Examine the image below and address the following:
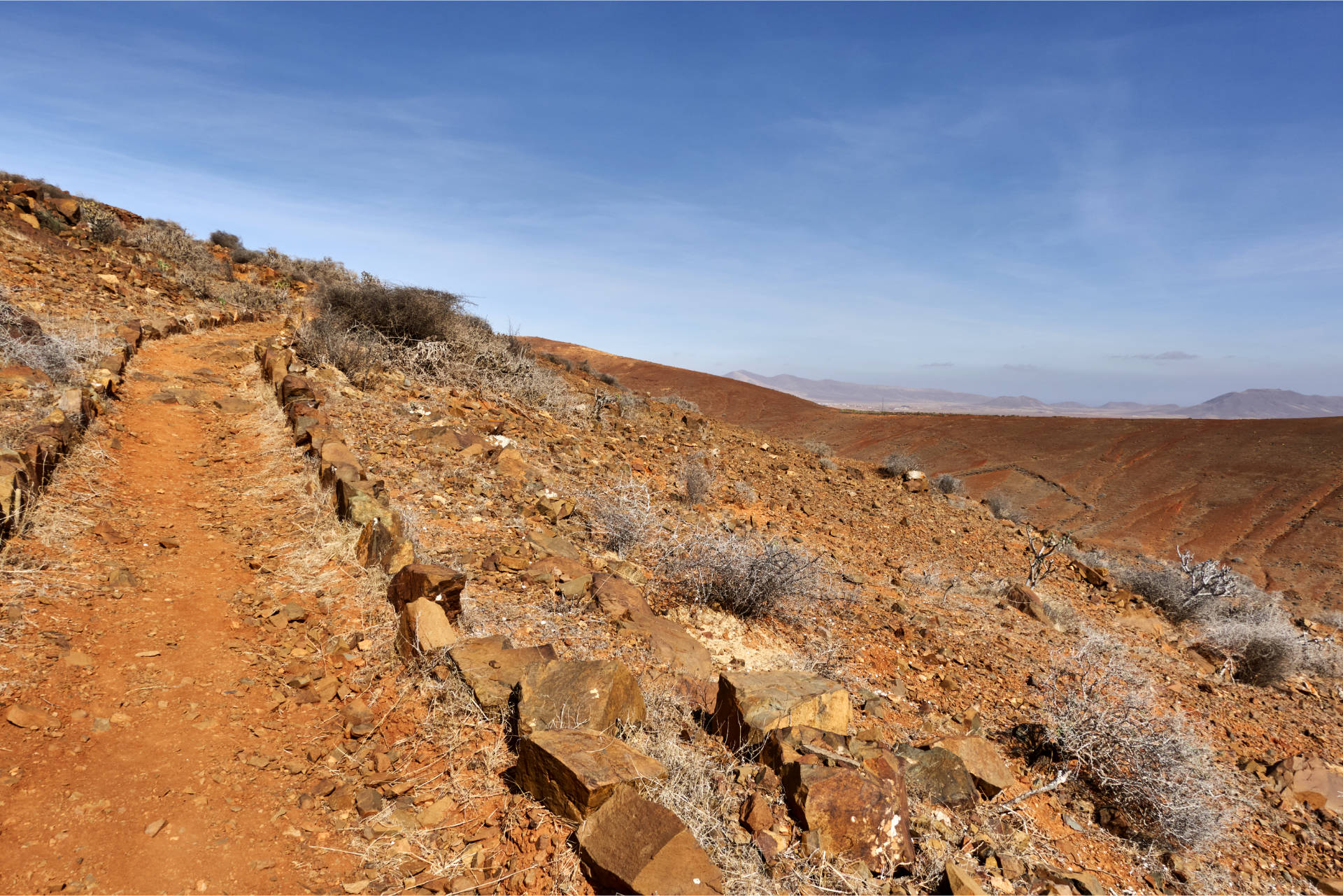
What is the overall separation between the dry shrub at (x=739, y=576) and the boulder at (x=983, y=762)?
163cm

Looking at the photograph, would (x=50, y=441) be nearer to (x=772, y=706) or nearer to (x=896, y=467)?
(x=772, y=706)

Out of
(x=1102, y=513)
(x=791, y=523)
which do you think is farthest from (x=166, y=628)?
(x=1102, y=513)

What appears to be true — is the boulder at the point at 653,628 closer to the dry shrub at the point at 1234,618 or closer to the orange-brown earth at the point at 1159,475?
the dry shrub at the point at 1234,618

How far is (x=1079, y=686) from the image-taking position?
4410mm

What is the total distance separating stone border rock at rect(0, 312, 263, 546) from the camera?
394 cm

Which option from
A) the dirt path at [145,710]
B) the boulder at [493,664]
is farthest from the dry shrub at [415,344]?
the boulder at [493,664]

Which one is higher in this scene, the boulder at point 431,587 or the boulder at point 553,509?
the boulder at point 553,509

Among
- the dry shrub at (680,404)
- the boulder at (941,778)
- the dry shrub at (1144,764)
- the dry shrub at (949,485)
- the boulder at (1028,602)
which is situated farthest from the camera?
the dry shrub at (680,404)

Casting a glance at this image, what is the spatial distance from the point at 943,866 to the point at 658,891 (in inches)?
50.3

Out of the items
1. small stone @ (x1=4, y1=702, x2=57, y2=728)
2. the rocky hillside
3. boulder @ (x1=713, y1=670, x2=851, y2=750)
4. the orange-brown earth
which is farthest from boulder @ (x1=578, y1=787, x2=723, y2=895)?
the orange-brown earth

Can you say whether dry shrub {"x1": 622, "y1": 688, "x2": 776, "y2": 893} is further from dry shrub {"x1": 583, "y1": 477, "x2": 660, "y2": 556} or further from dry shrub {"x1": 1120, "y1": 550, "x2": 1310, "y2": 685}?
dry shrub {"x1": 1120, "y1": 550, "x2": 1310, "y2": 685}

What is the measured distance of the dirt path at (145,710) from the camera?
227 cm

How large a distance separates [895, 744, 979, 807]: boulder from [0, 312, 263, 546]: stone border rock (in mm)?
5376

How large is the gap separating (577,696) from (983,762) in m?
2.35
